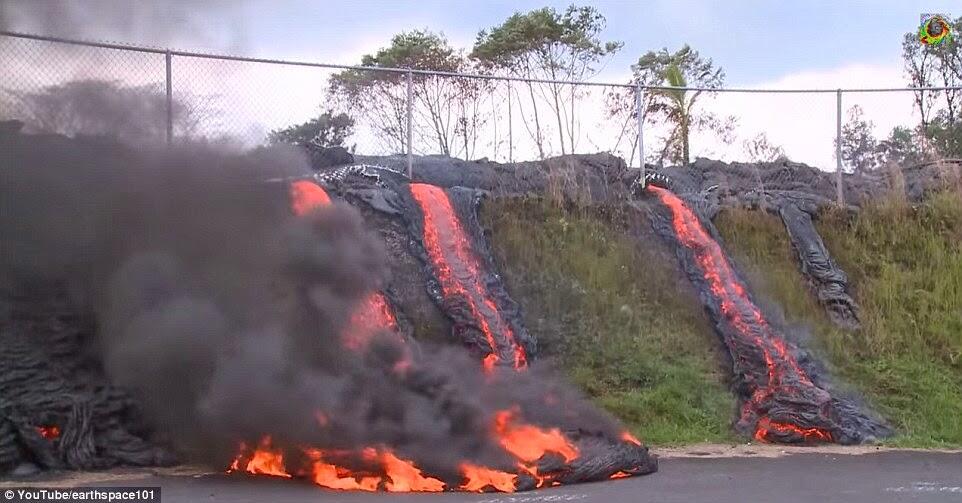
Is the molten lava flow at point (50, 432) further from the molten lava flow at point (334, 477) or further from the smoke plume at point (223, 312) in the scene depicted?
the molten lava flow at point (334, 477)

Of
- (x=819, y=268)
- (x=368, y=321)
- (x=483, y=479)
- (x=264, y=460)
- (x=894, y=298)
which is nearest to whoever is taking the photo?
(x=483, y=479)

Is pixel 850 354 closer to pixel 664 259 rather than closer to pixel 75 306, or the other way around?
pixel 664 259

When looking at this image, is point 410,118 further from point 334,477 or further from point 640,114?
point 334,477

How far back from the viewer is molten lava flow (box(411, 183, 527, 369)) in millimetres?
12578

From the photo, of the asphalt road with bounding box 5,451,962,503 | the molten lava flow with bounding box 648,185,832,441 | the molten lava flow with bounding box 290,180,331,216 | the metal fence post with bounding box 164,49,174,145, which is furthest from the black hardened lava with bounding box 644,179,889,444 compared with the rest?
the metal fence post with bounding box 164,49,174,145

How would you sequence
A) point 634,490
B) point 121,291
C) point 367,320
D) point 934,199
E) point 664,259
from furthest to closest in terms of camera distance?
point 934,199, point 664,259, point 367,320, point 121,291, point 634,490

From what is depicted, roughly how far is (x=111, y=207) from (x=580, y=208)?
7131mm

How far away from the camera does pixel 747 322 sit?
43.9ft

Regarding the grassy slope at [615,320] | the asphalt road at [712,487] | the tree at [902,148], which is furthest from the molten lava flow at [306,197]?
the tree at [902,148]

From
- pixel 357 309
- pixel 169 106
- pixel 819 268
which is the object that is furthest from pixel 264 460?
pixel 819 268

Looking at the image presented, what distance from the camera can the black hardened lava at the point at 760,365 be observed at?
479 inches

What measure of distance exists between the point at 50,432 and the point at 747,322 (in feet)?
27.7

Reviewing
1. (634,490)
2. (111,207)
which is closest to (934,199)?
(634,490)

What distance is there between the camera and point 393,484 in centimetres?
895
